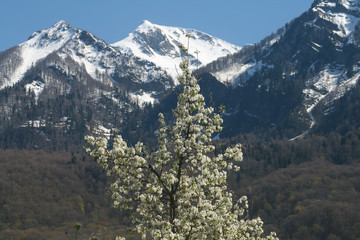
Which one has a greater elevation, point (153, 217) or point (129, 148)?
point (129, 148)

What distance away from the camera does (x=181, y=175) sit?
2055 cm

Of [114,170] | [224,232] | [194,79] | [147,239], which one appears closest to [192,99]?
[194,79]

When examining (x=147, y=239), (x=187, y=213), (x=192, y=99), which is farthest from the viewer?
(x=147, y=239)

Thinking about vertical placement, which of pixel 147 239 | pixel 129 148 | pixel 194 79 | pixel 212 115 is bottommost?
pixel 147 239

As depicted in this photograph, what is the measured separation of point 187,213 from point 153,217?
2779mm

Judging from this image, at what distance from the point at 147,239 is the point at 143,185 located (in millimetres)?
3652

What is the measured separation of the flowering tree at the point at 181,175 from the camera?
1897 centimetres

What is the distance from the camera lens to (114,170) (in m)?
19.6

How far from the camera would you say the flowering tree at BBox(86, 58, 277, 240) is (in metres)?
19.0

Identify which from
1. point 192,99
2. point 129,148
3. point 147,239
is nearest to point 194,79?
point 192,99

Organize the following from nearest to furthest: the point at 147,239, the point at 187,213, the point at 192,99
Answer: the point at 187,213, the point at 192,99, the point at 147,239

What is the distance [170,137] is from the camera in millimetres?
20609

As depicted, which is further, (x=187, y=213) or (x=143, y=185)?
(x=143, y=185)

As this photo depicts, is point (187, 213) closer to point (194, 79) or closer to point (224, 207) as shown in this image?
point (224, 207)
